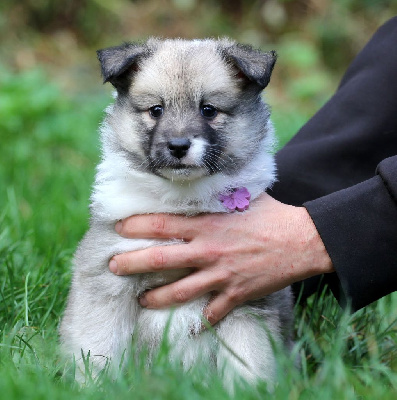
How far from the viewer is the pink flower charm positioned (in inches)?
121

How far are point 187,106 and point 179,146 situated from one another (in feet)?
0.72

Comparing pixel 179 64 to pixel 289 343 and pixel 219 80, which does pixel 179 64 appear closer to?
pixel 219 80

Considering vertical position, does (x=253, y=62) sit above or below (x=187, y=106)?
above

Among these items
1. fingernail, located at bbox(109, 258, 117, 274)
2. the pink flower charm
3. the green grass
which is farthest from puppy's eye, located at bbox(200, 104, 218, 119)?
the green grass

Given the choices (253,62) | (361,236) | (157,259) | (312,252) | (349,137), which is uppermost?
(253,62)

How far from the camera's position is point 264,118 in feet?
10.5

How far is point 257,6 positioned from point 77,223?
774 centimetres

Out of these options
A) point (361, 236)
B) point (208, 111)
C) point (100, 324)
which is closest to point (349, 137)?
point (361, 236)

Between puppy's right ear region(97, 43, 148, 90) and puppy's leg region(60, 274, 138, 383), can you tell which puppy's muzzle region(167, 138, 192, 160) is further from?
puppy's leg region(60, 274, 138, 383)

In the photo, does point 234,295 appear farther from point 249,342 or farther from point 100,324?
point 100,324

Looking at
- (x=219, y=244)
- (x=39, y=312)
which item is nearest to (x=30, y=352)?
(x=39, y=312)

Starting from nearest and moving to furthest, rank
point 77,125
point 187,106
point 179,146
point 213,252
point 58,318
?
1. point 179,146
2. point 187,106
3. point 213,252
4. point 58,318
5. point 77,125

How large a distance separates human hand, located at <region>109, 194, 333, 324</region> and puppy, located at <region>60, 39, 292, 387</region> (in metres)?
0.05

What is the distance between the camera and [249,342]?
297 cm
